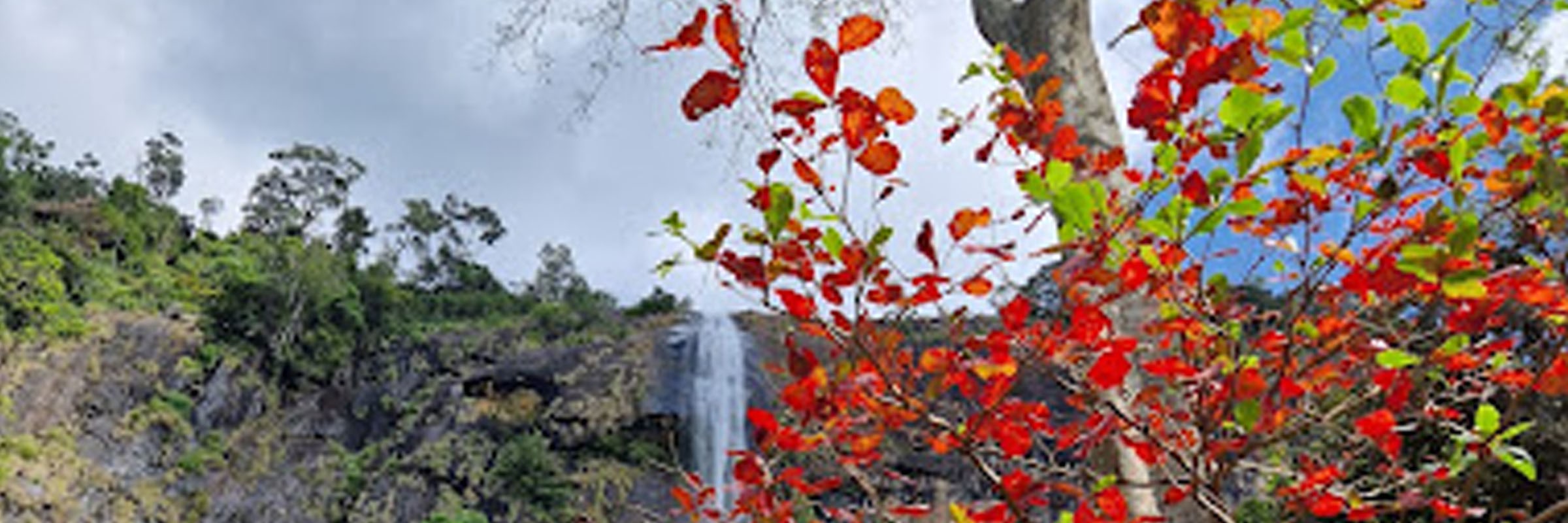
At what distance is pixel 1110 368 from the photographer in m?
1.01

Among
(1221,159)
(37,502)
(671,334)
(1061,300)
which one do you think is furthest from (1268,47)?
(671,334)

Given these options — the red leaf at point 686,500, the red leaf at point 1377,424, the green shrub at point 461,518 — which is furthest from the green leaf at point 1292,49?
the green shrub at point 461,518

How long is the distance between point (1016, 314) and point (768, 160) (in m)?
0.37

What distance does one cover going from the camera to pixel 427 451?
54.6 ft

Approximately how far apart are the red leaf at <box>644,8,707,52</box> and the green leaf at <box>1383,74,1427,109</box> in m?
0.62

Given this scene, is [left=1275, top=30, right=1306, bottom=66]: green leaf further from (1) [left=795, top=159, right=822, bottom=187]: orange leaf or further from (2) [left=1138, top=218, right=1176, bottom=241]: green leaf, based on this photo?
(1) [left=795, top=159, right=822, bottom=187]: orange leaf

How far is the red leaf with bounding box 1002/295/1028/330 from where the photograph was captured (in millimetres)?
1145

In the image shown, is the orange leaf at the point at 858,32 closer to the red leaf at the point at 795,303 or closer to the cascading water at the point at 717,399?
the red leaf at the point at 795,303

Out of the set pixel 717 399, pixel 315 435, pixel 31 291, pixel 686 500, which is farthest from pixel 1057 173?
pixel 31 291

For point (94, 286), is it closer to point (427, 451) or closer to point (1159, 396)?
point (427, 451)

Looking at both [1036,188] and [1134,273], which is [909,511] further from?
[1036,188]

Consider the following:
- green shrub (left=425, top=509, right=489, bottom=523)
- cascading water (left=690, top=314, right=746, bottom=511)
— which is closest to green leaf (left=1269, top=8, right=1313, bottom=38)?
cascading water (left=690, top=314, right=746, bottom=511)

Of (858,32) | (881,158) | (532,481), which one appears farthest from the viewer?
(532,481)

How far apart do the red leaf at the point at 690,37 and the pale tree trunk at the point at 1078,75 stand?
794mm
